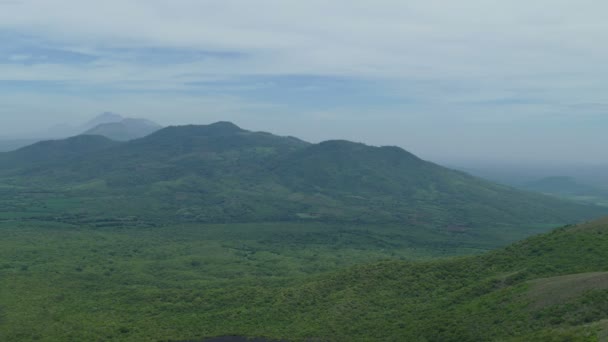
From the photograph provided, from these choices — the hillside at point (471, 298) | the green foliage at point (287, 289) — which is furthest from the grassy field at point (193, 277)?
the hillside at point (471, 298)

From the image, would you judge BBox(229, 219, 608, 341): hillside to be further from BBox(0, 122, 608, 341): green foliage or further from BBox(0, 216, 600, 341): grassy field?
BBox(0, 216, 600, 341): grassy field

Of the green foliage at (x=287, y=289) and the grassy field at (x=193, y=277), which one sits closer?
the green foliage at (x=287, y=289)

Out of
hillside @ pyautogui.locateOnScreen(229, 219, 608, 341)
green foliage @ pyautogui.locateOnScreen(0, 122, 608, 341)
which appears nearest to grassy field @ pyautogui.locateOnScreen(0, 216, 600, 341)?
green foliage @ pyautogui.locateOnScreen(0, 122, 608, 341)

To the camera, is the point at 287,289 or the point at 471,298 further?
the point at 287,289

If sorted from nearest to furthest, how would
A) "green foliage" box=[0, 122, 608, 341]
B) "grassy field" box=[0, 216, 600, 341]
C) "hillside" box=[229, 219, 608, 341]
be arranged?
1. "hillside" box=[229, 219, 608, 341]
2. "green foliage" box=[0, 122, 608, 341]
3. "grassy field" box=[0, 216, 600, 341]

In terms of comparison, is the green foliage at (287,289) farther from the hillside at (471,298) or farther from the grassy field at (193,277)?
the grassy field at (193,277)

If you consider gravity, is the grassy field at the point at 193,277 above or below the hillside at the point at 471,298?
below

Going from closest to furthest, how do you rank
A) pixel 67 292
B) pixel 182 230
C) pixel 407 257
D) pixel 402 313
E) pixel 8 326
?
pixel 402 313 → pixel 8 326 → pixel 67 292 → pixel 407 257 → pixel 182 230

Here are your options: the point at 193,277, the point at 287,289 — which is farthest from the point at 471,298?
the point at 193,277

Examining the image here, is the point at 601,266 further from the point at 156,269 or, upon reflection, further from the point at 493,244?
the point at 493,244

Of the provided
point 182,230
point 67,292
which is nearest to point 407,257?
point 182,230

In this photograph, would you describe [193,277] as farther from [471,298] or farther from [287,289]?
[471,298]
